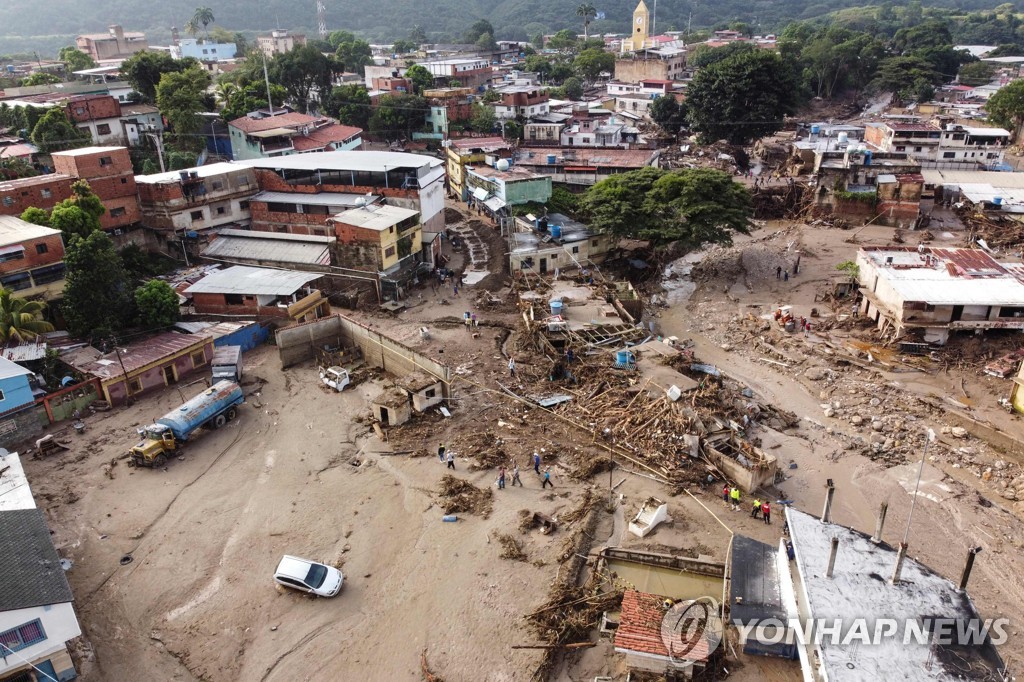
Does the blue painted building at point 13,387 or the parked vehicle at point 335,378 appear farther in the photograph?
the parked vehicle at point 335,378

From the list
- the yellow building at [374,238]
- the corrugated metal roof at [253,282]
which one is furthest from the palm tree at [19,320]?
the yellow building at [374,238]

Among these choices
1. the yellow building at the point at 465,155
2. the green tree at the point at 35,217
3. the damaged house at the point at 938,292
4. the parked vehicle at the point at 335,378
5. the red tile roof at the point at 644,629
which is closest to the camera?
the red tile roof at the point at 644,629

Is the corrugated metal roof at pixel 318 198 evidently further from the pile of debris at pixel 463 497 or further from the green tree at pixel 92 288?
the pile of debris at pixel 463 497

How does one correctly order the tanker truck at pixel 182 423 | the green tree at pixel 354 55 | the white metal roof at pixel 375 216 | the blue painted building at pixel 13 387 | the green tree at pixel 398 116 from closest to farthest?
the tanker truck at pixel 182 423, the blue painted building at pixel 13 387, the white metal roof at pixel 375 216, the green tree at pixel 398 116, the green tree at pixel 354 55

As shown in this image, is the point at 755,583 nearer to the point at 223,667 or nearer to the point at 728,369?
the point at 223,667

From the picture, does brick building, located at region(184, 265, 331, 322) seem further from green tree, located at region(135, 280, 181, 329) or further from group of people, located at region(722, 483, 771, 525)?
group of people, located at region(722, 483, 771, 525)

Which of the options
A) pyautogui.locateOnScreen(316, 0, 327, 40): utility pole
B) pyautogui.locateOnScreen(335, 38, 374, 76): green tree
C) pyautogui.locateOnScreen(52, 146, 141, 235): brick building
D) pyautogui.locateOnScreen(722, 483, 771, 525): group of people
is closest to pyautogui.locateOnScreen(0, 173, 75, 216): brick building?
pyautogui.locateOnScreen(52, 146, 141, 235): brick building

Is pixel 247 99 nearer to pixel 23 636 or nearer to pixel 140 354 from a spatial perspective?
pixel 140 354
